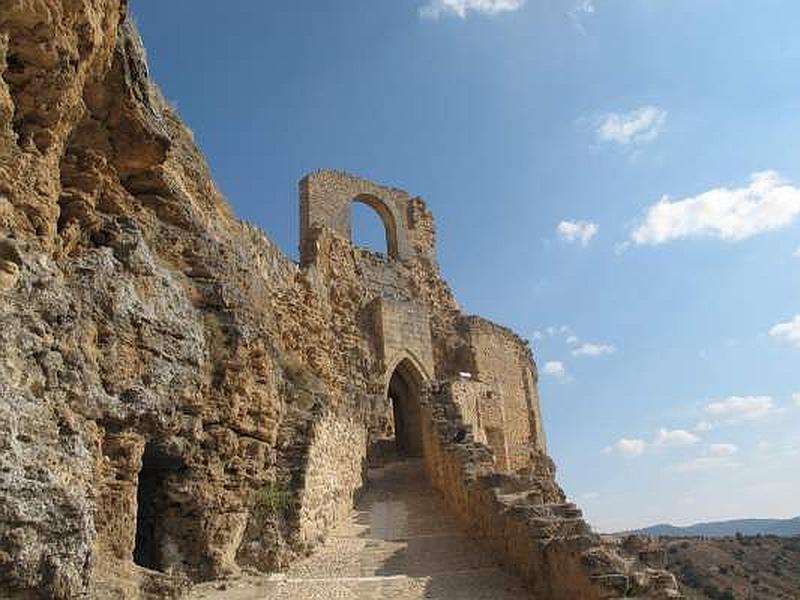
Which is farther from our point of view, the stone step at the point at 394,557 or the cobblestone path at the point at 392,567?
the stone step at the point at 394,557

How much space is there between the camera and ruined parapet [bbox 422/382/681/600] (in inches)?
278

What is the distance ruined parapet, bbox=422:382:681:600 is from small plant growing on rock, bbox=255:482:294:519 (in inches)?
106

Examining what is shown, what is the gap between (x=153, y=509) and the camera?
734 cm

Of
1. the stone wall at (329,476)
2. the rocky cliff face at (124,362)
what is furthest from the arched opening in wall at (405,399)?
the rocky cliff face at (124,362)

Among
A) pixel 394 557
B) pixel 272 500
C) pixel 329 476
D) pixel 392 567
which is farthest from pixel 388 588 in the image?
pixel 329 476

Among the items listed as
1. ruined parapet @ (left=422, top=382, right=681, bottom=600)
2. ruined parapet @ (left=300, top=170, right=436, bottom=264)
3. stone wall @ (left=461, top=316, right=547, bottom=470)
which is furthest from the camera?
stone wall @ (left=461, top=316, right=547, bottom=470)

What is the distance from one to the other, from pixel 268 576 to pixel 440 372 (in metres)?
12.8

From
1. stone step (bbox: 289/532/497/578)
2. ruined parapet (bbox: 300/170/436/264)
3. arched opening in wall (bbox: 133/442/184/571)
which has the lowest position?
stone step (bbox: 289/532/497/578)

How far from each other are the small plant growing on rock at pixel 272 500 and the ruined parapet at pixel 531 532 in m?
2.68

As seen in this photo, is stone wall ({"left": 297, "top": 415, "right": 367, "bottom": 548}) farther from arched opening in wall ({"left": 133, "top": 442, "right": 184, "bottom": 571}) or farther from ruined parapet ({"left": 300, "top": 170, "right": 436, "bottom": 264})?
ruined parapet ({"left": 300, "top": 170, "right": 436, "bottom": 264})

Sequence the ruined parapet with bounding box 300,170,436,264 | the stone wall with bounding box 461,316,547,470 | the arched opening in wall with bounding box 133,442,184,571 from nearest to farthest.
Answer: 1. the arched opening in wall with bounding box 133,442,184,571
2. the ruined parapet with bounding box 300,170,436,264
3. the stone wall with bounding box 461,316,547,470

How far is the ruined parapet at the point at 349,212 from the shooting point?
1928 centimetres

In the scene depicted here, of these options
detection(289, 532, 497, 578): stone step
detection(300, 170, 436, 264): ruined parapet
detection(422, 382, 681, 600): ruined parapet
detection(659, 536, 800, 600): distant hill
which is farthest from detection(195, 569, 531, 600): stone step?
detection(659, 536, 800, 600): distant hill

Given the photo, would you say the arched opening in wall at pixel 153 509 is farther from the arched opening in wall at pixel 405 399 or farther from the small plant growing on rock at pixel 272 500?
the arched opening in wall at pixel 405 399
